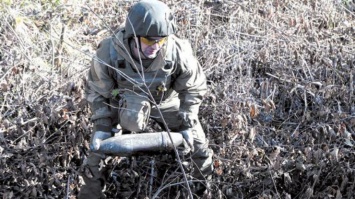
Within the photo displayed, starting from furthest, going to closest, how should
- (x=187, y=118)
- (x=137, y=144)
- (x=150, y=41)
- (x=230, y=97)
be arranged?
1. (x=230, y=97)
2. (x=187, y=118)
3. (x=137, y=144)
4. (x=150, y=41)

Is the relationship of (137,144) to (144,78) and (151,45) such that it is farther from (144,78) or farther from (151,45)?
(151,45)

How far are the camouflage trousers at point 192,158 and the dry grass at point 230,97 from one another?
5.7 inches

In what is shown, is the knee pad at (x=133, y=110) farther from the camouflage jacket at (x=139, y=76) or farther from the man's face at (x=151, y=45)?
the man's face at (x=151, y=45)

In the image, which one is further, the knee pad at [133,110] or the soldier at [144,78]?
the knee pad at [133,110]

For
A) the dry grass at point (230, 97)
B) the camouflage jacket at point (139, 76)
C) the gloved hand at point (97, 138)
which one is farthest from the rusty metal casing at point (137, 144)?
the dry grass at point (230, 97)

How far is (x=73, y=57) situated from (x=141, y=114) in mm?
1684

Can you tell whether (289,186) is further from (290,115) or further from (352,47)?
(352,47)

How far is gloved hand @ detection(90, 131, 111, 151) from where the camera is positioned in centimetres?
394

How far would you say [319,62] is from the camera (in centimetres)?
546

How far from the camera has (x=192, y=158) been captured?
442 cm

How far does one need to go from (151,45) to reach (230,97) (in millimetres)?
1543

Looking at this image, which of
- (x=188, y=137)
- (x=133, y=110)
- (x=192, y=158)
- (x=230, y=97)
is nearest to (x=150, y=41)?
(x=133, y=110)

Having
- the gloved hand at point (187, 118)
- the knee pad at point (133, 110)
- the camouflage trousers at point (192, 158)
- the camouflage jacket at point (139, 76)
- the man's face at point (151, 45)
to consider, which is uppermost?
the man's face at point (151, 45)

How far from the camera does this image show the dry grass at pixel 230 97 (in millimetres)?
4586
